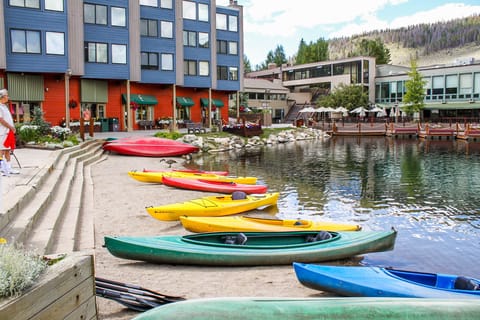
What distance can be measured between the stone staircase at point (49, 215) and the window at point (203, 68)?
30.7 meters

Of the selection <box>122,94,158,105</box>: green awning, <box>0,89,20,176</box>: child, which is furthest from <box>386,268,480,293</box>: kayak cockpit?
<box>122,94,158,105</box>: green awning

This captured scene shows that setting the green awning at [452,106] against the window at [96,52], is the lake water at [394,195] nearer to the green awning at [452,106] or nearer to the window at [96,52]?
the window at [96,52]

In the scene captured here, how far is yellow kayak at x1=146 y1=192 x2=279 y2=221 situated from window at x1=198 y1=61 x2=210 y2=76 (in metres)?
32.3

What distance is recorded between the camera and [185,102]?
4534 centimetres

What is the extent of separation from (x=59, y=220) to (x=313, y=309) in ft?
22.4

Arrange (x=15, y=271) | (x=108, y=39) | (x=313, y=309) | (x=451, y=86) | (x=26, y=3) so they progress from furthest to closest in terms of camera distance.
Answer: (x=451, y=86)
(x=108, y=39)
(x=26, y=3)
(x=313, y=309)
(x=15, y=271)

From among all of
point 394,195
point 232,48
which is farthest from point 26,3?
point 394,195

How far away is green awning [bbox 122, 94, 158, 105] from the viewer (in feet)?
131

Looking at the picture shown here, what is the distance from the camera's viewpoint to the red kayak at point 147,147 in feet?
92.0

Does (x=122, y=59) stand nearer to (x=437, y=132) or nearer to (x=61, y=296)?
Result: (x=437, y=132)

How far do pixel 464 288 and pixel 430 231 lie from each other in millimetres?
5935

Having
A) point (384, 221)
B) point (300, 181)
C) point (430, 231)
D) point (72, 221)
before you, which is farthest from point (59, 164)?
point (430, 231)

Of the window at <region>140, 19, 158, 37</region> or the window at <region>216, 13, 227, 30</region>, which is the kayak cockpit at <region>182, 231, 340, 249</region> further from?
the window at <region>216, 13, 227, 30</region>

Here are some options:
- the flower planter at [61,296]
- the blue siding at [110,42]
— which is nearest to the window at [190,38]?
the blue siding at [110,42]
